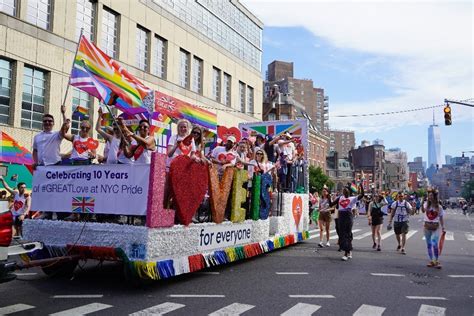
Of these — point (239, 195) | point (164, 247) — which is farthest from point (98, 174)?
point (239, 195)

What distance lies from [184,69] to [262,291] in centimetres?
2800

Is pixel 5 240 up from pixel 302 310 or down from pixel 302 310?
up

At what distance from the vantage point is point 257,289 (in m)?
6.94

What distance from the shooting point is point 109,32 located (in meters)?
25.9

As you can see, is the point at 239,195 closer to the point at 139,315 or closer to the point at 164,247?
the point at 164,247

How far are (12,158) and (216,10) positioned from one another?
2805 cm

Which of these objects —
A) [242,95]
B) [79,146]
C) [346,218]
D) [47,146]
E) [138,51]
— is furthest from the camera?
[242,95]

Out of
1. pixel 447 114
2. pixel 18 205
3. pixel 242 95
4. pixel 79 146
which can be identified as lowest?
pixel 18 205

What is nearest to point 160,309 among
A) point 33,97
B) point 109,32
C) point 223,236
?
point 223,236

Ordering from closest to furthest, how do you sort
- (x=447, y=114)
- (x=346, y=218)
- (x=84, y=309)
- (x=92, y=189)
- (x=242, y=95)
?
(x=84, y=309) → (x=92, y=189) → (x=346, y=218) → (x=447, y=114) → (x=242, y=95)

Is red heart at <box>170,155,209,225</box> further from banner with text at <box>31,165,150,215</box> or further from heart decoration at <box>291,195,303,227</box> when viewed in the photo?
heart decoration at <box>291,195,303,227</box>

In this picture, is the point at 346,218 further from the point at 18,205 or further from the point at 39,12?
the point at 39,12

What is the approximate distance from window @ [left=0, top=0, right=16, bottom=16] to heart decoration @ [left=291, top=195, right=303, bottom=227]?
652 inches

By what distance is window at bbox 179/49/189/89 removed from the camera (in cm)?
3230
